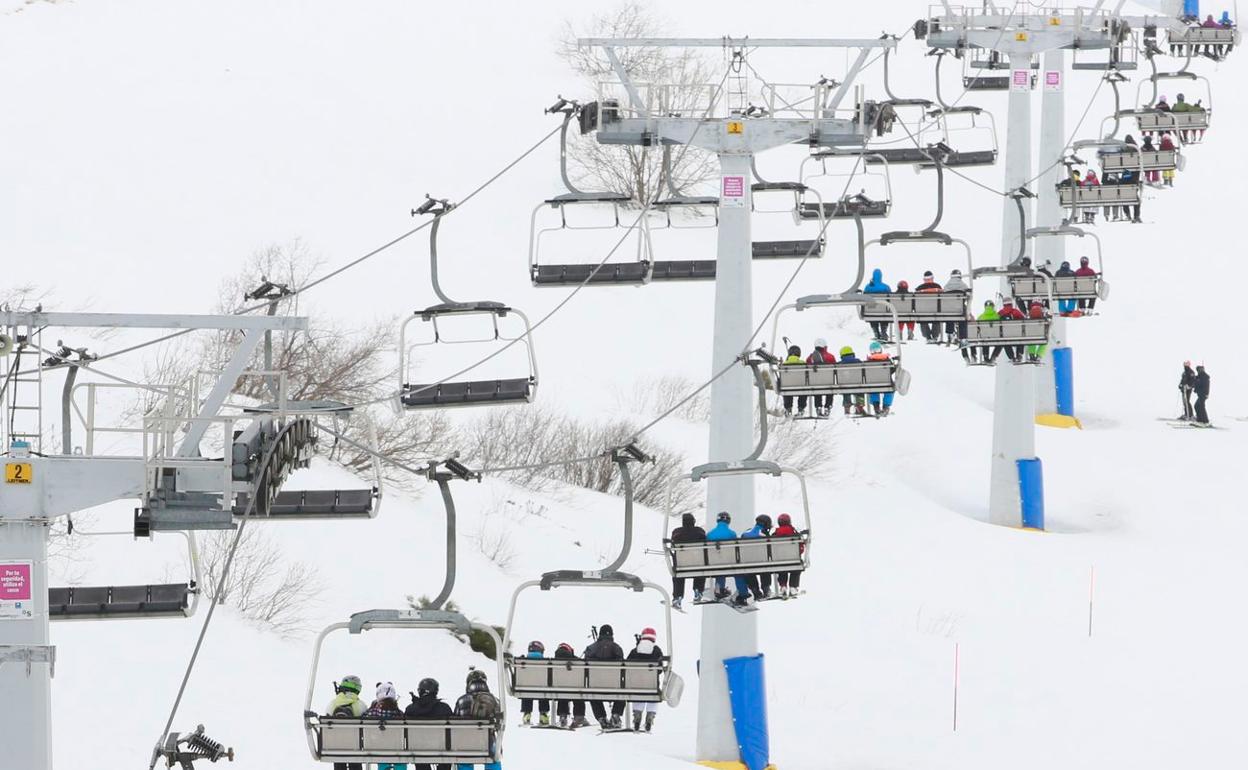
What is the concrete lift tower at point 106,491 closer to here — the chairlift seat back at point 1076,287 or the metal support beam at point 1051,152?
the chairlift seat back at point 1076,287

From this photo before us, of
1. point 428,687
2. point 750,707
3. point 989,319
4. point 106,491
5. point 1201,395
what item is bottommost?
point 750,707

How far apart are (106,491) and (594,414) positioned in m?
26.4

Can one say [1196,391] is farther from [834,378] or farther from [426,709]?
[426,709]

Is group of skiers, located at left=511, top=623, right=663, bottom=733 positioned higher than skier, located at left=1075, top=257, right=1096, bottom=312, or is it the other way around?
skier, located at left=1075, top=257, right=1096, bottom=312

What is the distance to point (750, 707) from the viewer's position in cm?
2505

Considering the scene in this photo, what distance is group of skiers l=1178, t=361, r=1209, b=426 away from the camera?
→ 46.6 metres

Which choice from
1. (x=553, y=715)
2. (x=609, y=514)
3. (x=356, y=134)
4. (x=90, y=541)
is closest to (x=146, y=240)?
(x=356, y=134)

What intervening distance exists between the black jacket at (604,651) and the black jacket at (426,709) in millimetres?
2001

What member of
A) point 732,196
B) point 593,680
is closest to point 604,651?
point 593,680

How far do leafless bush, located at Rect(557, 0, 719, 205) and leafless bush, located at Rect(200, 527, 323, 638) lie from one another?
20735 mm

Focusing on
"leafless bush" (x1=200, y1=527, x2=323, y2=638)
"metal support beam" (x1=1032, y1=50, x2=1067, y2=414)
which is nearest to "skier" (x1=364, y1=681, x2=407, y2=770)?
"leafless bush" (x1=200, y1=527, x2=323, y2=638)

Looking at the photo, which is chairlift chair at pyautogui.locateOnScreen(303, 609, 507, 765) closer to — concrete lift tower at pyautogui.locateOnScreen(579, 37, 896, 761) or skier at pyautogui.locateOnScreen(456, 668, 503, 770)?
skier at pyautogui.locateOnScreen(456, 668, 503, 770)

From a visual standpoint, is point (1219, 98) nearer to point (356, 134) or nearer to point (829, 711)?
point (356, 134)

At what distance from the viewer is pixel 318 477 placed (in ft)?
104
